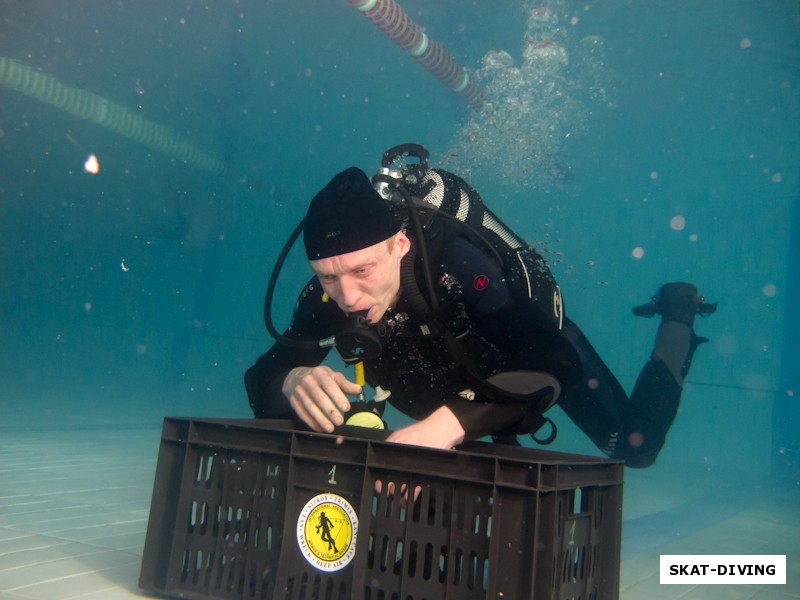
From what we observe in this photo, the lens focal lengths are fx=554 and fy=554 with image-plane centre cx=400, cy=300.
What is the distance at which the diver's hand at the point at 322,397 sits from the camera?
2.08m

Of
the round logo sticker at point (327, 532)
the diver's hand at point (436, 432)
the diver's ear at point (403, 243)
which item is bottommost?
the round logo sticker at point (327, 532)

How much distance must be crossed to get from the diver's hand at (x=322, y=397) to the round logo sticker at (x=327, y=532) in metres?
0.35

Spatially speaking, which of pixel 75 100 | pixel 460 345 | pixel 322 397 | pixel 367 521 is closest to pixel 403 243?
pixel 460 345

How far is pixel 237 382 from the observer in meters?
34.0

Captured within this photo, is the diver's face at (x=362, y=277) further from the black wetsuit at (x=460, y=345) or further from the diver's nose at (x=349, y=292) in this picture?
the black wetsuit at (x=460, y=345)

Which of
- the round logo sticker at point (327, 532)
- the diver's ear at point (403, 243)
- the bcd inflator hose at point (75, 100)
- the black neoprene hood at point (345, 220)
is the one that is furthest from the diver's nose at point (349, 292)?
the bcd inflator hose at point (75, 100)

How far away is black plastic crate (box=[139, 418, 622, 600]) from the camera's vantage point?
155 centimetres

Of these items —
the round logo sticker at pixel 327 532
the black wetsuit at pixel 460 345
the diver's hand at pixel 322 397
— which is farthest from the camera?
the black wetsuit at pixel 460 345

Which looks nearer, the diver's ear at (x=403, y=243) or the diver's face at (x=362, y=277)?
the diver's face at (x=362, y=277)

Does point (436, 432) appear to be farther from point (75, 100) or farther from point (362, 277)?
point (75, 100)

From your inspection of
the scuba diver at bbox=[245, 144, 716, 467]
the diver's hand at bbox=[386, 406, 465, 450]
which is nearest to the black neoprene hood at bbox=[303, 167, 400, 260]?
the scuba diver at bbox=[245, 144, 716, 467]

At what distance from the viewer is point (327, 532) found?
1.78 metres

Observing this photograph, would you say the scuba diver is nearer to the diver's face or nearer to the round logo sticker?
the diver's face

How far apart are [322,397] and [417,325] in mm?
669
